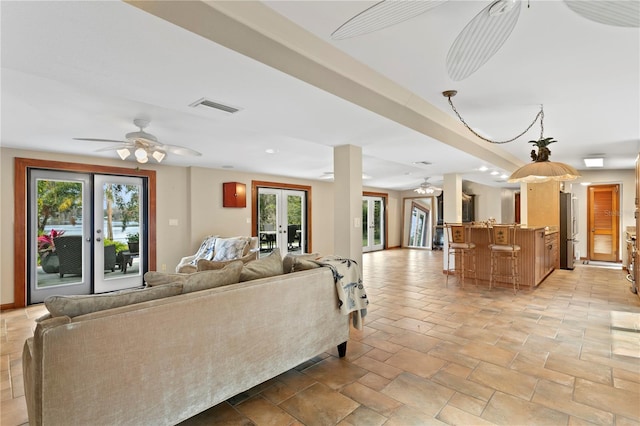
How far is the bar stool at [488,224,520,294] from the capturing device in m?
4.84

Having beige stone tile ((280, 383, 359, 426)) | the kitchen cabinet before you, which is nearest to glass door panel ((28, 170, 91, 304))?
the kitchen cabinet

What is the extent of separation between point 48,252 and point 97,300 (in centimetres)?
419

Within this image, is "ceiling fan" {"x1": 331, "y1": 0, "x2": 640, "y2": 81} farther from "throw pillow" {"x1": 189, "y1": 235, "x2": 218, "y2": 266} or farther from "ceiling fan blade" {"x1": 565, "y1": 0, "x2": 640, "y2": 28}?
"throw pillow" {"x1": 189, "y1": 235, "x2": 218, "y2": 266}

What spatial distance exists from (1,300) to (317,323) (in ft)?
15.0

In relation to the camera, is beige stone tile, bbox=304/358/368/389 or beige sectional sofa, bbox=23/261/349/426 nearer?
beige sectional sofa, bbox=23/261/349/426

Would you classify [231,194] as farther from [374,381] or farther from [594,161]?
[594,161]

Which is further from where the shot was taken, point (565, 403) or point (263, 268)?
point (263, 268)

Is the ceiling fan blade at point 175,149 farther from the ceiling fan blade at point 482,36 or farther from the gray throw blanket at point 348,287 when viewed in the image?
the ceiling fan blade at point 482,36

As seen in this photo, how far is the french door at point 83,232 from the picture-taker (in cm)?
459

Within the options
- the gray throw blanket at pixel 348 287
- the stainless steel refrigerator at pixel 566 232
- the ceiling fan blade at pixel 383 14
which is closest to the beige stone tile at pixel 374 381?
the gray throw blanket at pixel 348 287

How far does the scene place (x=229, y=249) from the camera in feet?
17.2

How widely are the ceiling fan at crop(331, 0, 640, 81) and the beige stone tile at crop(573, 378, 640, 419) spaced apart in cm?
→ 217

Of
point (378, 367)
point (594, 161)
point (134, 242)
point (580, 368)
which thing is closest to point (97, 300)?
point (378, 367)

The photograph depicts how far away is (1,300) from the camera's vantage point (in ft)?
13.9
